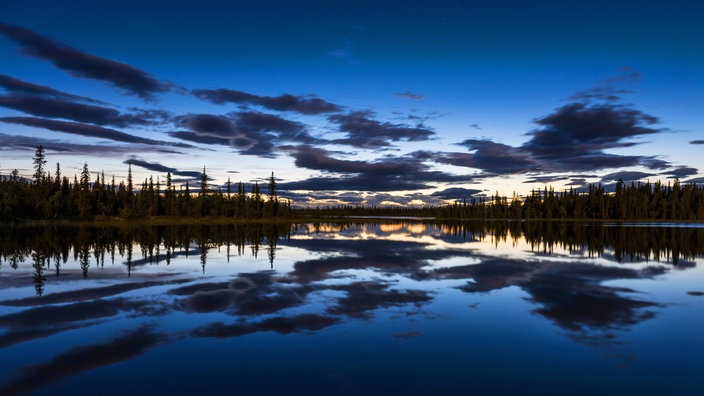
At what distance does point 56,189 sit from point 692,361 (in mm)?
155162

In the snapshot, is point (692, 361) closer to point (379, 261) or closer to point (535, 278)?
point (535, 278)

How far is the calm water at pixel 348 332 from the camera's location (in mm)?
9766

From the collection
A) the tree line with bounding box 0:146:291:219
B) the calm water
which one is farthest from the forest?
the calm water

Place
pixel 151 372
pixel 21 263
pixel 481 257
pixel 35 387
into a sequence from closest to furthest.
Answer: pixel 35 387
pixel 151 372
pixel 21 263
pixel 481 257

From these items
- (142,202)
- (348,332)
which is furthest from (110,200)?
(348,332)

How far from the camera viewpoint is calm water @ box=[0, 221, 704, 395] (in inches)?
384

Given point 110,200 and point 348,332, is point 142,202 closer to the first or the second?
point 110,200

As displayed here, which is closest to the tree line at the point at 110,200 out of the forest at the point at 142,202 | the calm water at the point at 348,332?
the forest at the point at 142,202

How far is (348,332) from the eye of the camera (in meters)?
13.5

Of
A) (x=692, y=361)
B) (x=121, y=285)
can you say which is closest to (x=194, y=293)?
(x=121, y=285)

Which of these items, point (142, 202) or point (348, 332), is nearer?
point (348, 332)

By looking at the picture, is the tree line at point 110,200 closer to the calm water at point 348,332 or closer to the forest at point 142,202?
the forest at point 142,202

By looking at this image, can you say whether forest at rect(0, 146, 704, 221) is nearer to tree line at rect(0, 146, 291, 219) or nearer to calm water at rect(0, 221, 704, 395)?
tree line at rect(0, 146, 291, 219)

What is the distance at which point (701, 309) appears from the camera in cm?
1700
